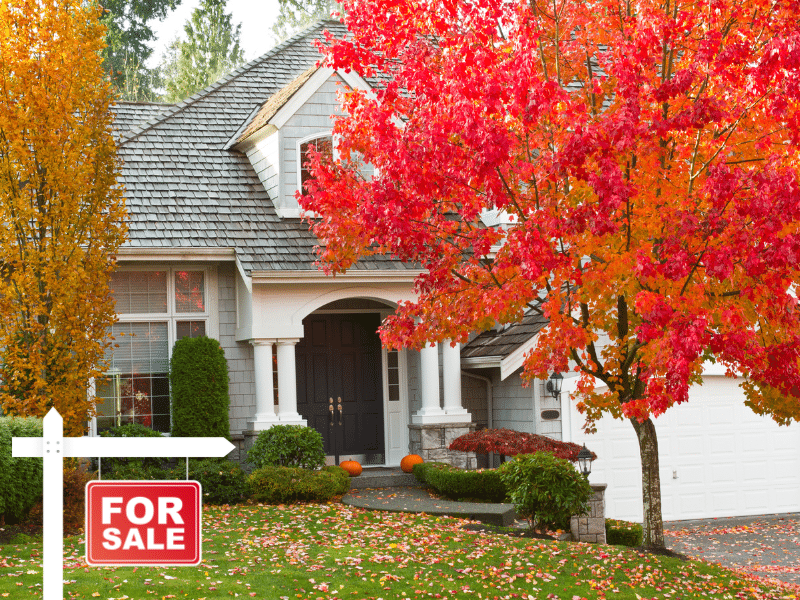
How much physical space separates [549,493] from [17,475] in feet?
19.5

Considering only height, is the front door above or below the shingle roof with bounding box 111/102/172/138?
below

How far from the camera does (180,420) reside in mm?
13070

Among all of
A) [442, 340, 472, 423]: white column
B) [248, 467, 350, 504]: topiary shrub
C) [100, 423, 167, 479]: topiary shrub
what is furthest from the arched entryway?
[100, 423, 167, 479]: topiary shrub

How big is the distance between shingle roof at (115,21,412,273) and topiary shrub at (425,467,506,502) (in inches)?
138

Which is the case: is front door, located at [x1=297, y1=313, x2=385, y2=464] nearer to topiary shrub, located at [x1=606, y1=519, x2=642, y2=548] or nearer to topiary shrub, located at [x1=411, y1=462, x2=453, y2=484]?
topiary shrub, located at [x1=411, y1=462, x2=453, y2=484]

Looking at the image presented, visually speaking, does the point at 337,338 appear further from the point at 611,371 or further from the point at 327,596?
the point at 327,596

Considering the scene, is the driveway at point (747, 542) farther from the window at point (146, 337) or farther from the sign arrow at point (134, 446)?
the sign arrow at point (134, 446)

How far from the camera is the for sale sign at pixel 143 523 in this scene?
311cm

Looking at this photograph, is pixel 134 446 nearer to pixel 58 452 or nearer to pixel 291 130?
pixel 58 452

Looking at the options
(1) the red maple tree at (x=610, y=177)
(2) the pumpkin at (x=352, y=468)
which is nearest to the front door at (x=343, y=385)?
(2) the pumpkin at (x=352, y=468)

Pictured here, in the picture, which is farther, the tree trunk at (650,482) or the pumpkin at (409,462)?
the pumpkin at (409,462)

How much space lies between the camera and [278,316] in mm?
13617

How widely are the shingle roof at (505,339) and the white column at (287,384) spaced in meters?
3.16

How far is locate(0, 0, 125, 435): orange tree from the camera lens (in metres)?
10.3
